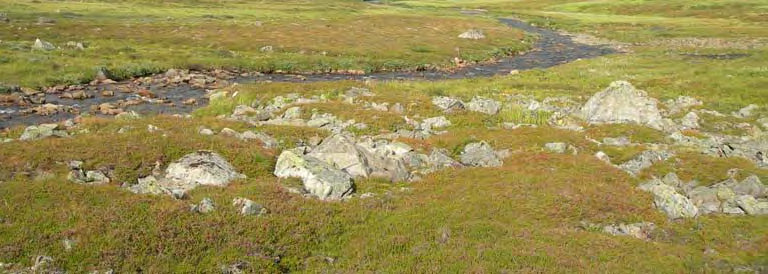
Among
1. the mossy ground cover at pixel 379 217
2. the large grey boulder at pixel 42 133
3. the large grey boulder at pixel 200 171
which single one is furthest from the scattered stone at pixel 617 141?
the large grey boulder at pixel 42 133

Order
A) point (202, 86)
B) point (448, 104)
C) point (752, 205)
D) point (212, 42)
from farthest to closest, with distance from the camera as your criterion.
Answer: point (212, 42) < point (202, 86) < point (448, 104) < point (752, 205)

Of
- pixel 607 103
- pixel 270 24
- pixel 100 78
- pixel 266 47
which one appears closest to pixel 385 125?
pixel 607 103

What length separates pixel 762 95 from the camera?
53750 mm

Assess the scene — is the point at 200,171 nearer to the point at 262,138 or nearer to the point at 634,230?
the point at 262,138

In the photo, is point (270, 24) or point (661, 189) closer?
point (661, 189)

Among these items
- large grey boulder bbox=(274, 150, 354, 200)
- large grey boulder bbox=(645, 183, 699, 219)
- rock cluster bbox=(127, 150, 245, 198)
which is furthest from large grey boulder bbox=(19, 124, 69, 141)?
large grey boulder bbox=(645, 183, 699, 219)

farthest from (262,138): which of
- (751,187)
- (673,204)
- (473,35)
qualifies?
(473,35)

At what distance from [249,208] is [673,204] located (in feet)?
56.1

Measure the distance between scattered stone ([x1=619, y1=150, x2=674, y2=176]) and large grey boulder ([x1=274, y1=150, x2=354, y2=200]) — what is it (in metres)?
15.3

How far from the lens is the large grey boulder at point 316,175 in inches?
899

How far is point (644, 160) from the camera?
98.8 feet

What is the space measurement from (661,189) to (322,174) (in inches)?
580

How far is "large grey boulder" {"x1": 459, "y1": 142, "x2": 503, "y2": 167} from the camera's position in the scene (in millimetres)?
28933

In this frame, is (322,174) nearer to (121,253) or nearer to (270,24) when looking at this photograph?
(121,253)
